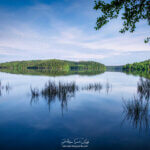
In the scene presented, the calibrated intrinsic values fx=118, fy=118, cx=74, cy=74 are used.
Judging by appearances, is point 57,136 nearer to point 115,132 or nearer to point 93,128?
point 93,128

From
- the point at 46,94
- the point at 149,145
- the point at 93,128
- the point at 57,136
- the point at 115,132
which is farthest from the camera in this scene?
the point at 46,94

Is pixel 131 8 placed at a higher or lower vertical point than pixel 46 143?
higher

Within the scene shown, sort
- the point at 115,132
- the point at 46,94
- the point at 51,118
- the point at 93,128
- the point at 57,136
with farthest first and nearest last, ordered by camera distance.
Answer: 1. the point at 46,94
2. the point at 51,118
3. the point at 93,128
4. the point at 115,132
5. the point at 57,136

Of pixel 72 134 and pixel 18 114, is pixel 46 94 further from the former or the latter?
pixel 72 134

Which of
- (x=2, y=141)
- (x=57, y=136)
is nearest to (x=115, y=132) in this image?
(x=57, y=136)

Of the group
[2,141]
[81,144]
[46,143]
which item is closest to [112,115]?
[81,144]

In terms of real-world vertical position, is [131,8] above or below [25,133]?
above

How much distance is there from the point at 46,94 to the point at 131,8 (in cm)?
1352

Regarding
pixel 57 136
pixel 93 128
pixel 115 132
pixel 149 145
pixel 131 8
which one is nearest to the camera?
pixel 149 145

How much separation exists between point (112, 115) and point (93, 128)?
3.10 m

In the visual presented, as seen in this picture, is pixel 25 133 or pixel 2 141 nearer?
pixel 2 141

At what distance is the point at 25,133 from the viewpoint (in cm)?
709

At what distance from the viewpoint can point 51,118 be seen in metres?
9.37

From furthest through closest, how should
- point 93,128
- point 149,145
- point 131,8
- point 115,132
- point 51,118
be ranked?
point 131,8
point 51,118
point 93,128
point 115,132
point 149,145
